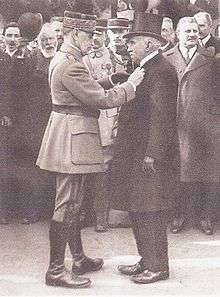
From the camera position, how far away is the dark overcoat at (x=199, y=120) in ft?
16.9

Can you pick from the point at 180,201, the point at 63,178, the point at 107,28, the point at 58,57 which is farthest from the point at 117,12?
the point at 180,201

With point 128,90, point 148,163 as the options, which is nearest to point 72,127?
point 128,90

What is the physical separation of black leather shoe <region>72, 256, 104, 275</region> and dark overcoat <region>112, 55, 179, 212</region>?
1.36ft

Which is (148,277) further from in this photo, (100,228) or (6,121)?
(6,121)

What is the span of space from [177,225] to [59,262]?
1.23m

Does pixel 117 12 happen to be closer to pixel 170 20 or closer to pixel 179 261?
Result: pixel 170 20

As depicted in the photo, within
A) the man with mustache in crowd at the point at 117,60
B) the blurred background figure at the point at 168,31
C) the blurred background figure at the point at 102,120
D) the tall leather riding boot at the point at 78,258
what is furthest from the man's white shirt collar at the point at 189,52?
the tall leather riding boot at the point at 78,258

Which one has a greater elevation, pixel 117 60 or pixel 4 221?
pixel 117 60

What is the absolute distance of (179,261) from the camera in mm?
4730

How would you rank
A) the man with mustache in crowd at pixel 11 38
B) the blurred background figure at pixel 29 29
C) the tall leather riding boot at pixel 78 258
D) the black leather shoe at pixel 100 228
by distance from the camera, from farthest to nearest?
the black leather shoe at pixel 100 228
the man with mustache in crowd at pixel 11 38
the blurred background figure at pixel 29 29
the tall leather riding boot at pixel 78 258

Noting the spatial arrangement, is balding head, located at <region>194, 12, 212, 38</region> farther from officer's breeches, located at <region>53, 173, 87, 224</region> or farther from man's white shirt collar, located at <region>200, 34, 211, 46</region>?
officer's breeches, located at <region>53, 173, 87, 224</region>

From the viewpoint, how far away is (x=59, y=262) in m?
4.28

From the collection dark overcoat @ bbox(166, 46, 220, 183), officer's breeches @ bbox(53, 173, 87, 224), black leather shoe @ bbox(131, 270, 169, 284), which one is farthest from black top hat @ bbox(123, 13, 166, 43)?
black leather shoe @ bbox(131, 270, 169, 284)

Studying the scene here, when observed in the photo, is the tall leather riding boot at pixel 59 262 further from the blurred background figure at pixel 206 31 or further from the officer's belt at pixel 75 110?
the blurred background figure at pixel 206 31
